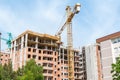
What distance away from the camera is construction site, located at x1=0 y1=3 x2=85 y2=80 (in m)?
88.1

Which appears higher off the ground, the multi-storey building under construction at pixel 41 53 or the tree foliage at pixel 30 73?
the multi-storey building under construction at pixel 41 53

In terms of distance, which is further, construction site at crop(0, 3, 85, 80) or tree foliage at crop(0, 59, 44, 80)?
construction site at crop(0, 3, 85, 80)

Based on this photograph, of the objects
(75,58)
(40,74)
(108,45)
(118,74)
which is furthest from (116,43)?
(118,74)

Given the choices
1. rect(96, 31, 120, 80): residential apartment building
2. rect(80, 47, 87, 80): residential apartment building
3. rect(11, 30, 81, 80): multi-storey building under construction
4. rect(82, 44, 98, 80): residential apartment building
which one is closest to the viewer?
rect(96, 31, 120, 80): residential apartment building

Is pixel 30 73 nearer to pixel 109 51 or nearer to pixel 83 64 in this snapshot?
pixel 109 51

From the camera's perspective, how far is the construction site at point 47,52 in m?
88.1

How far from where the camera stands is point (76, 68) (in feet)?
343

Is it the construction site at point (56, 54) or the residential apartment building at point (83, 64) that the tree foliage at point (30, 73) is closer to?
the construction site at point (56, 54)

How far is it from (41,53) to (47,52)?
8.39 feet

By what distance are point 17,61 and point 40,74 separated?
3755cm

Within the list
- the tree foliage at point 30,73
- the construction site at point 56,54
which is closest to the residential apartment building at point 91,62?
the construction site at point 56,54

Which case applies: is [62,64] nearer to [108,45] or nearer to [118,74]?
[108,45]

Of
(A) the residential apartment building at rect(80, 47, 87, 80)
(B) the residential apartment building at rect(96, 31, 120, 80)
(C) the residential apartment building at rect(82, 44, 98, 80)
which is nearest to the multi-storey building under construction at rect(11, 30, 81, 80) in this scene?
(C) the residential apartment building at rect(82, 44, 98, 80)

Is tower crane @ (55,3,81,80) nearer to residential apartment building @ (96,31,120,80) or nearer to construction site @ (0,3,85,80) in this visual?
construction site @ (0,3,85,80)
